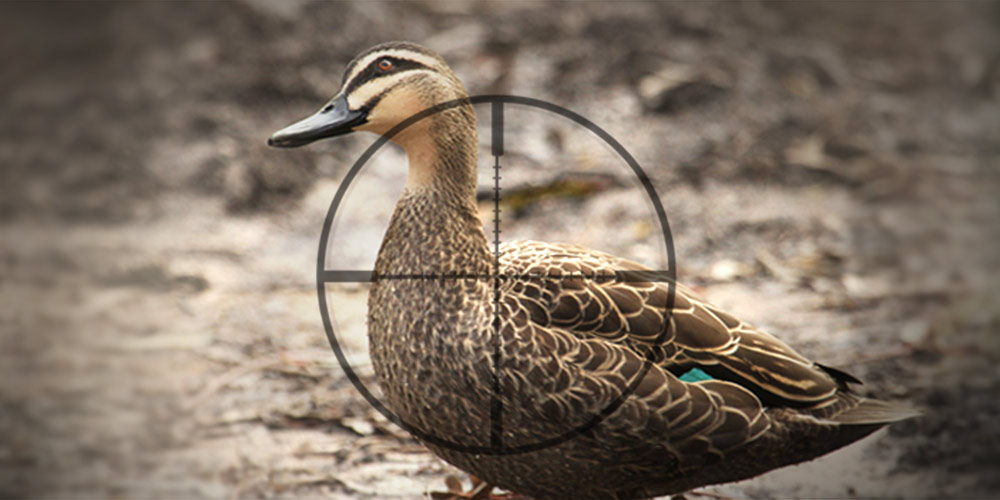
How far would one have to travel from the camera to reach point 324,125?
2.90 metres

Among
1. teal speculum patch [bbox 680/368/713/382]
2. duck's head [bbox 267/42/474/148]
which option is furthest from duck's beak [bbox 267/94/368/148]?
teal speculum patch [bbox 680/368/713/382]

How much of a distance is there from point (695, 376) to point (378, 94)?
1.28m

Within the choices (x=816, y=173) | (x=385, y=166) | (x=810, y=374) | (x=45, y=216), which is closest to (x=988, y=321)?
(x=816, y=173)

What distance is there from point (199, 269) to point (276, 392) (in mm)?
1370

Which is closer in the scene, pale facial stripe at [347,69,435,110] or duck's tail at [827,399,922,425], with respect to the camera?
pale facial stripe at [347,69,435,110]

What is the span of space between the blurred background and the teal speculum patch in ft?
3.07

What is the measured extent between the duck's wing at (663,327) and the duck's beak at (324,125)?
0.66 metres

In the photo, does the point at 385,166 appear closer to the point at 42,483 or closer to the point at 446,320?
the point at 42,483

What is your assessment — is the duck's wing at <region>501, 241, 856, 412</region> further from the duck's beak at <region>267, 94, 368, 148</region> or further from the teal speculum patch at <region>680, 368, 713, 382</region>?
the duck's beak at <region>267, 94, 368, 148</region>

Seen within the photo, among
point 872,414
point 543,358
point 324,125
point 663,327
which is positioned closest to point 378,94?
point 324,125

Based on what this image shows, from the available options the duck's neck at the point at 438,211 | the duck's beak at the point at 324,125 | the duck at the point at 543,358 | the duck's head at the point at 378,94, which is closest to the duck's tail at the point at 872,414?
the duck at the point at 543,358

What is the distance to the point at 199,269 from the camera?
546cm

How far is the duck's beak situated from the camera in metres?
2.88

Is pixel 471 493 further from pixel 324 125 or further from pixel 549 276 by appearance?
pixel 324 125
